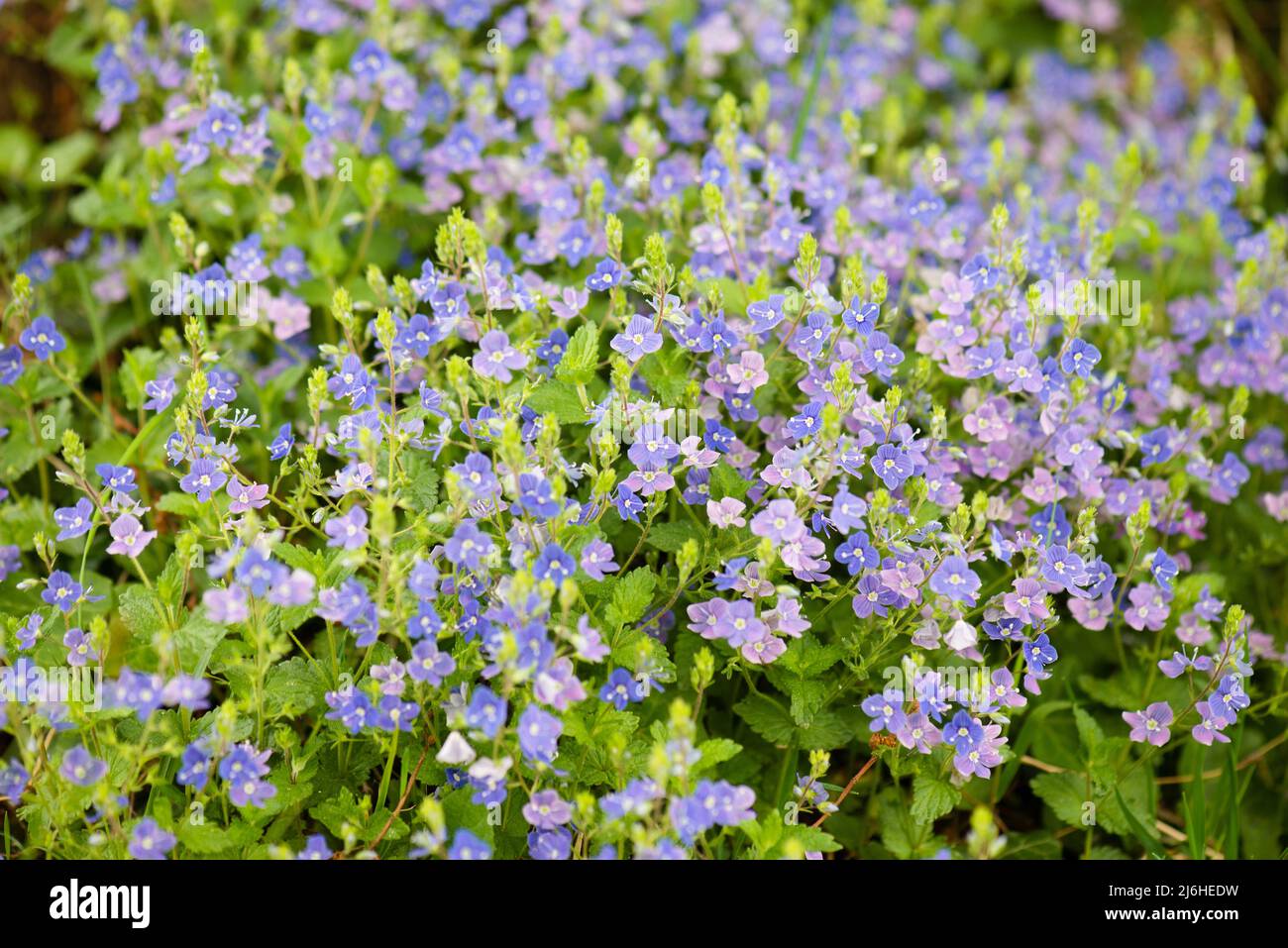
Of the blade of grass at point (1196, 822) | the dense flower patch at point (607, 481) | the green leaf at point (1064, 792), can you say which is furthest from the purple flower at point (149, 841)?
the blade of grass at point (1196, 822)

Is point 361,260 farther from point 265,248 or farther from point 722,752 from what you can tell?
point 722,752

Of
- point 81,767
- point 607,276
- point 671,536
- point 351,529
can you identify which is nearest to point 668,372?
point 607,276

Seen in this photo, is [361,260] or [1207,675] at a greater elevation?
[361,260]

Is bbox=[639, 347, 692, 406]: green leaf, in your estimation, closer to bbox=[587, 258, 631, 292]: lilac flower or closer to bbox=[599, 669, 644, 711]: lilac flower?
bbox=[587, 258, 631, 292]: lilac flower
